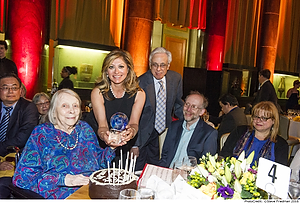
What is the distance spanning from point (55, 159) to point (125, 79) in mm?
1001

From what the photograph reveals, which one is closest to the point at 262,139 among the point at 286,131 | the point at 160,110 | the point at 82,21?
the point at 160,110

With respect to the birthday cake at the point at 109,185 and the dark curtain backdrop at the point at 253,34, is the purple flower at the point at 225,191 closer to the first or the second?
the birthday cake at the point at 109,185

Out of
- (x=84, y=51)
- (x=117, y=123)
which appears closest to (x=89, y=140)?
(x=117, y=123)

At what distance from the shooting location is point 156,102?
3.07 metres

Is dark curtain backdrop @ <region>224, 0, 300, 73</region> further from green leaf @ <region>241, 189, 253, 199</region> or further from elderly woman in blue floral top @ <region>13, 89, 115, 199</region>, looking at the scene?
green leaf @ <region>241, 189, 253, 199</region>

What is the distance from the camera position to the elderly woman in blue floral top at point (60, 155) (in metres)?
1.66

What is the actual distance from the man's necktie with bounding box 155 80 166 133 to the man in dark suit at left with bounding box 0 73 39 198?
134 centimetres

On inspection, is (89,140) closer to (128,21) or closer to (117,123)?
(117,123)

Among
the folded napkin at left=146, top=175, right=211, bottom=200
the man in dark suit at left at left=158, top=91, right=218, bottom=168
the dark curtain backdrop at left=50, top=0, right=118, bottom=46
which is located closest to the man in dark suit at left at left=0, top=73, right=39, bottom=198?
the man in dark suit at left at left=158, top=91, right=218, bottom=168

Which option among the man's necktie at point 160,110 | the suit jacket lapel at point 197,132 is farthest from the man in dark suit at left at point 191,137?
the man's necktie at point 160,110

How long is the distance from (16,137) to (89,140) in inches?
49.8

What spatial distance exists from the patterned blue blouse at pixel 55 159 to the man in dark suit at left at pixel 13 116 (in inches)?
44.5

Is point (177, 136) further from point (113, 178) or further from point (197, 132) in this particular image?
point (113, 178)

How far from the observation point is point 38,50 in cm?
489
